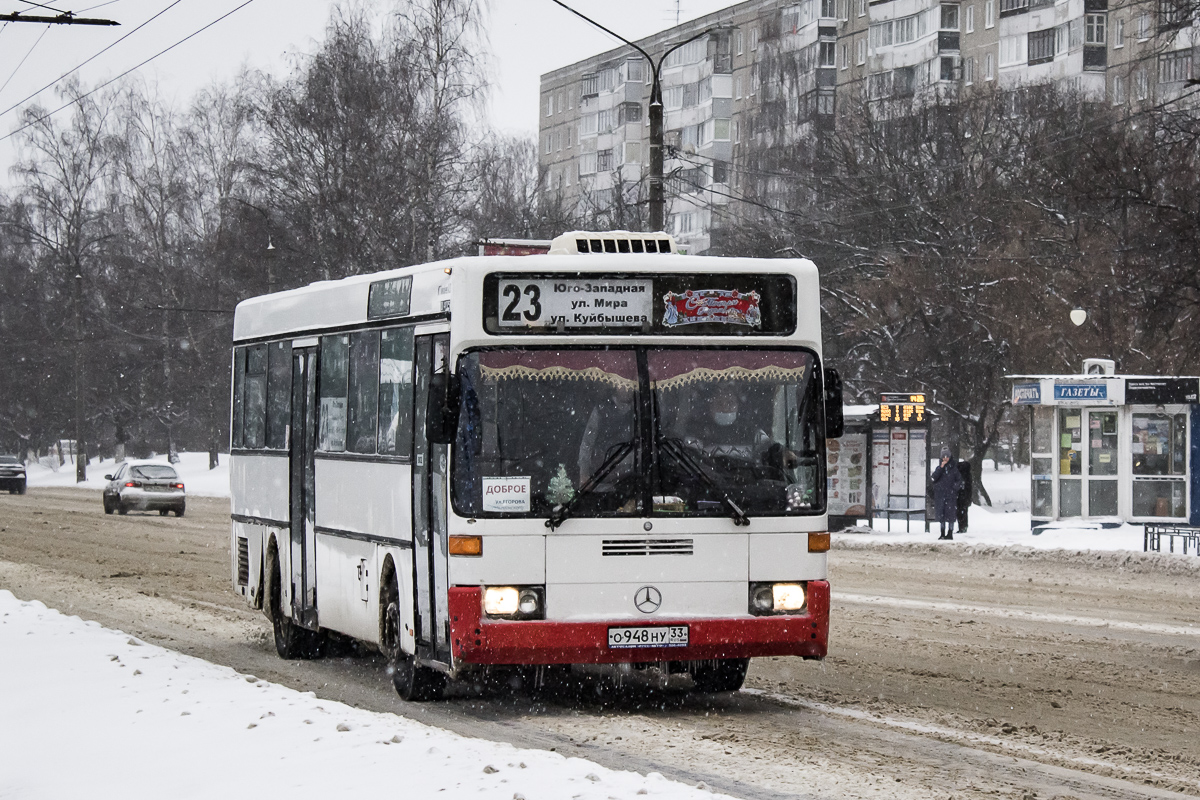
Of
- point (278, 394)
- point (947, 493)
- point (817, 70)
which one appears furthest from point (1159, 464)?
point (817, 70)

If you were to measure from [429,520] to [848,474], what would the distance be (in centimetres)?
2325

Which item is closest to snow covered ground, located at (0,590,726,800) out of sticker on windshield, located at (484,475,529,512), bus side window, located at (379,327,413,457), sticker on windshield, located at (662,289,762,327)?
sticker on windshield, located at (484,475,529,512)

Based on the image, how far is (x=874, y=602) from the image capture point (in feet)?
61.2

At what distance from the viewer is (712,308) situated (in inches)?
427

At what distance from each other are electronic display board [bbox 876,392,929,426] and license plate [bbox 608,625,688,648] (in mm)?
22267

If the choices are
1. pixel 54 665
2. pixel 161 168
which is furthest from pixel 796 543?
pixel 161 168

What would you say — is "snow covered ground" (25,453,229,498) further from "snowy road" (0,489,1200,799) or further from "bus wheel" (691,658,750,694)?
"bus wheel" (691,658,750,694)

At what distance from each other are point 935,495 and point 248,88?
3529cm

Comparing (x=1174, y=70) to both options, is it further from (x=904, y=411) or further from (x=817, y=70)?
(x=904, y=411)

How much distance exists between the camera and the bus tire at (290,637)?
1416 cm

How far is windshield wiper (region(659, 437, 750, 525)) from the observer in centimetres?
1045

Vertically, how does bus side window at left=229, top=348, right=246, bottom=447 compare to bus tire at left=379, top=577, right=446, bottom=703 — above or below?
above

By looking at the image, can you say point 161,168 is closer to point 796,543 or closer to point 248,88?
point 248,88

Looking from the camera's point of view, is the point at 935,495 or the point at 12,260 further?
the point at 12,260
